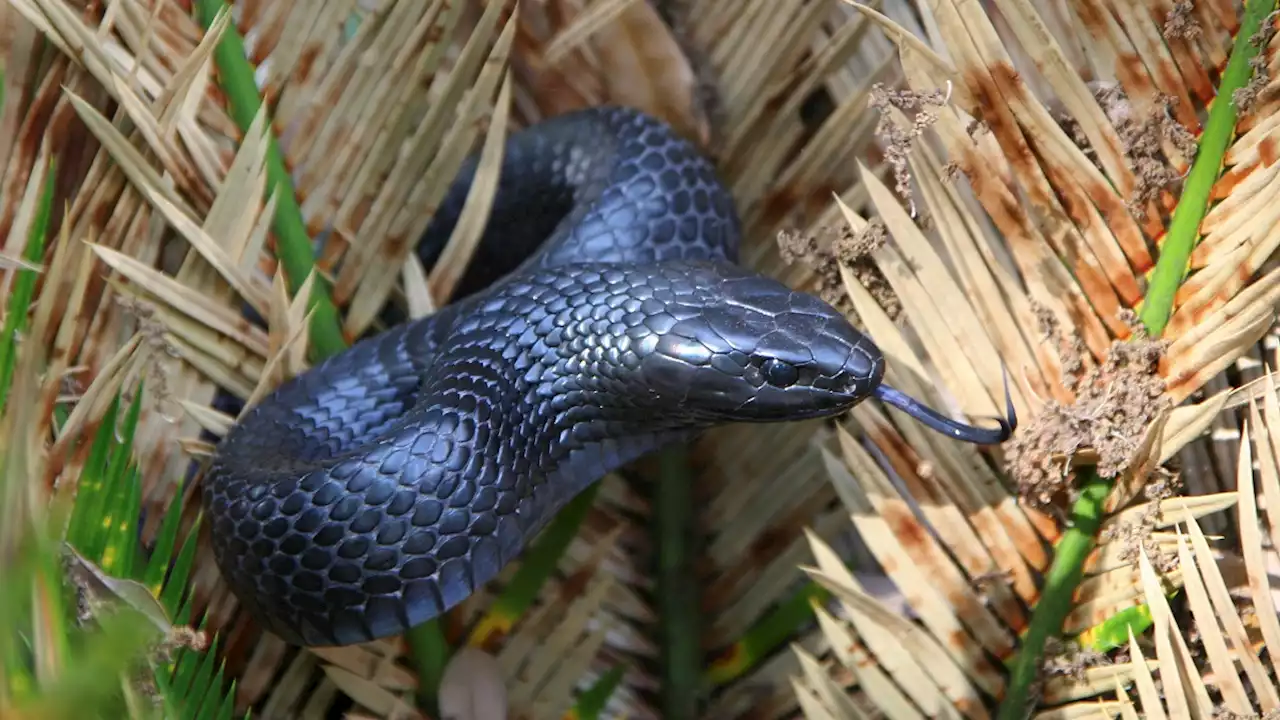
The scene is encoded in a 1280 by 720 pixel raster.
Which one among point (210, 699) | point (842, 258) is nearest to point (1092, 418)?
point (842, 258)

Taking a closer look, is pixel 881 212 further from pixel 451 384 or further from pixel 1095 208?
pixel 451 384

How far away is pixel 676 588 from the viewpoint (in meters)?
1.90

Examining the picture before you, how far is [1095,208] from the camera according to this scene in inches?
55.8

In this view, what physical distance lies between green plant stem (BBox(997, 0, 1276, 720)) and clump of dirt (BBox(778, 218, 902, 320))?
13.5 inches

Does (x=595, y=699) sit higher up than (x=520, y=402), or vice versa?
(x=520, y=402)

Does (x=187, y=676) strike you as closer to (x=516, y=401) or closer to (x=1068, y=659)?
(x=516, y=401)

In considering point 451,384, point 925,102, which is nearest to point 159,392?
point 451,384

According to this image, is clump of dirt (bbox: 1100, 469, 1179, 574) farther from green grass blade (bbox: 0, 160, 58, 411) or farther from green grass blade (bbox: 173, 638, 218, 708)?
green grass blade (bbox: 0, 160, 58, 411)

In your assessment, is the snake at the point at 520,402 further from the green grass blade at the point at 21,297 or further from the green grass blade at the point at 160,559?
the green grass blade at the point at 21,297

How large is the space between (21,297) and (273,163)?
572 mm

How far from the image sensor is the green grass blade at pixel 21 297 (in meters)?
1.09

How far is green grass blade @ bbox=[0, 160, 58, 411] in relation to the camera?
3.57ft

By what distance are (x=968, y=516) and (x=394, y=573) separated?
0.76 metres

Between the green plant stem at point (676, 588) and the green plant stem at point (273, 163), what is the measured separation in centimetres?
64
